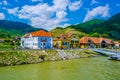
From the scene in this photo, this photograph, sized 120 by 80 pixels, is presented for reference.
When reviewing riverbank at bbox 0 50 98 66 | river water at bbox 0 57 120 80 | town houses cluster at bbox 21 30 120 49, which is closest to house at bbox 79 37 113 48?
town houses cluster at bbox 21 30 120 49

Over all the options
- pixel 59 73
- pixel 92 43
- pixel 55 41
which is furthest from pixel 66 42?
pixel 59 73

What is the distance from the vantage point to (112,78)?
26.9 metres

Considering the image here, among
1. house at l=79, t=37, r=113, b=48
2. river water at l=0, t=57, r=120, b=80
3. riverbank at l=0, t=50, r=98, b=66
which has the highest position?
house at l=79, t=37, r=113, b=48

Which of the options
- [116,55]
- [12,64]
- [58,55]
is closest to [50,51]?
[58,55]

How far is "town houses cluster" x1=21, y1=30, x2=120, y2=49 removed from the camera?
66.6m

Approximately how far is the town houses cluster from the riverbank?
12.6 m

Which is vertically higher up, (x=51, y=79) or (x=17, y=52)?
(x=17, y=52)

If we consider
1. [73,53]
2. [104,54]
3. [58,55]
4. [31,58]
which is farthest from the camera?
[104,54]

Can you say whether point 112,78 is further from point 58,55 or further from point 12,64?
point 58,55

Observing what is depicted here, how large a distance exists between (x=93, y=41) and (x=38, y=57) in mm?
44917

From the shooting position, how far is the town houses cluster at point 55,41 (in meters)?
66.6

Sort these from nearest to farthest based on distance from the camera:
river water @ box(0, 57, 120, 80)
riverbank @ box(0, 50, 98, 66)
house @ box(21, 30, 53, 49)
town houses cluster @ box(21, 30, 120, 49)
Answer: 1. river water @ box(0, 57, 120, 80)
2. riverbank @ box(0, 50, 98, 66)
3. house @ box(21, 30, 53, 49)
4. town houses cluster @ box(21, 30, 120, 49)

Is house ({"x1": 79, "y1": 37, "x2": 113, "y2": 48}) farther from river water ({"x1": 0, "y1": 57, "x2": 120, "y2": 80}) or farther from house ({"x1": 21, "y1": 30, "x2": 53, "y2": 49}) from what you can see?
river water ({"x1": 0, "y1": 57, "x2": 120, "y2": 80})

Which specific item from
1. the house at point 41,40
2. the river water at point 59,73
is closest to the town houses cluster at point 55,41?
the house at point 41,40
